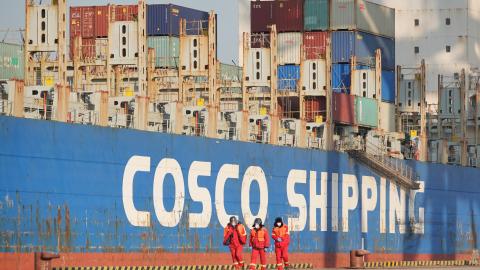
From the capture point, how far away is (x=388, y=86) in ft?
240

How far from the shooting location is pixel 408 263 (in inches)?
2530

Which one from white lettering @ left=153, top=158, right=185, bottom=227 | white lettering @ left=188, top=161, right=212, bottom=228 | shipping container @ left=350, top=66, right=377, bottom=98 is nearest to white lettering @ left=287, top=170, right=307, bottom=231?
white lettering @ left=188, top=161, right=212, bottom=228

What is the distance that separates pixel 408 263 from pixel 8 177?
2669cm

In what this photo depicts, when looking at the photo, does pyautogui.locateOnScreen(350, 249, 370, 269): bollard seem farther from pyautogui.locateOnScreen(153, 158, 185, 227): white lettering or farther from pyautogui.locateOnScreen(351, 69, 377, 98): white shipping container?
pyautogui.locateOnScreen(351, 69, 377, 98): white shipping container

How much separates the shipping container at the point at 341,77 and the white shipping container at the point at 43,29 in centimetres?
2390

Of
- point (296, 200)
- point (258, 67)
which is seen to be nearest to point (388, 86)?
point (258, 67)

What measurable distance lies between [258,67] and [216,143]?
8.14m

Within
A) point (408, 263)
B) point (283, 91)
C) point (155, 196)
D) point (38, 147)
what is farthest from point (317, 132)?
point (38, 147)

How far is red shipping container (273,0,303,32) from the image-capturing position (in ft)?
225

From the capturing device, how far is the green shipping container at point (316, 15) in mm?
68188

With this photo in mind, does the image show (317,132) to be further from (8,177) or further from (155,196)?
(8,177)

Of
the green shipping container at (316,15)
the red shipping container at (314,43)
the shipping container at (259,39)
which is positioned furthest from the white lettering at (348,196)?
the green shipping container at (316,15)

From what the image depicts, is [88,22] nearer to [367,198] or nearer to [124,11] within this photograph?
[124,11]

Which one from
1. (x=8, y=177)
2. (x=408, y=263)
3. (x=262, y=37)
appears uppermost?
(x=262, y=37)
